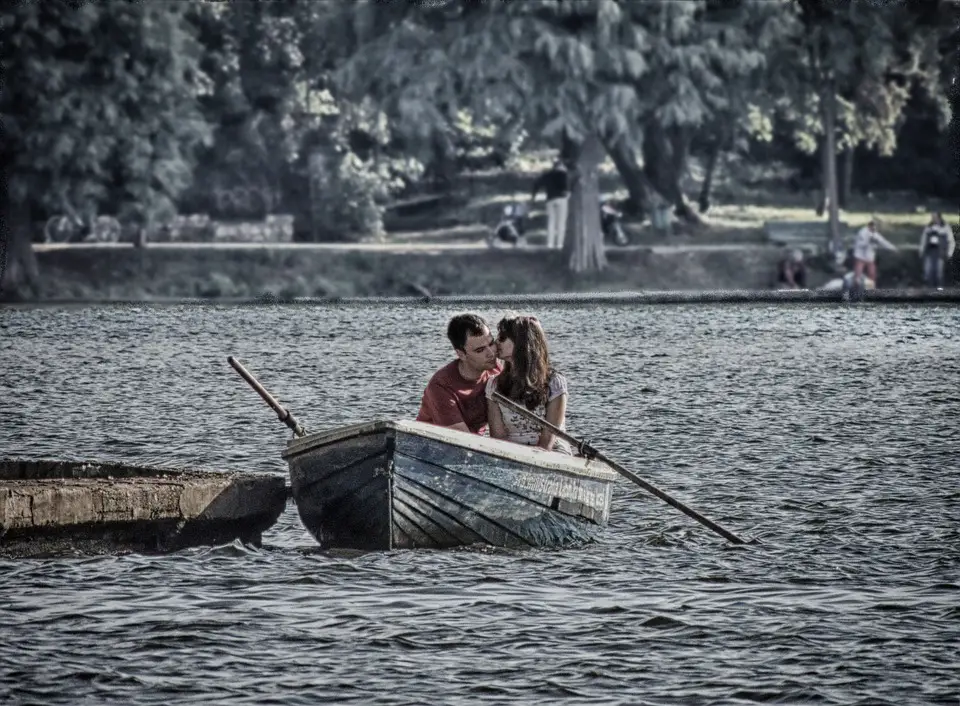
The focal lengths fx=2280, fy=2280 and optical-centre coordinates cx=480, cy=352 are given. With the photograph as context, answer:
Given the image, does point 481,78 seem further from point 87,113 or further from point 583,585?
point 583,585

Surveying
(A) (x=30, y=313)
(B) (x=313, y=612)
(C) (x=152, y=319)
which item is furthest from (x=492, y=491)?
(A) (x=30, y=313)

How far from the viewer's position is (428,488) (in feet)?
45.9

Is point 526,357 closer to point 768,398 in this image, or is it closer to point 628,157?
point 768,398

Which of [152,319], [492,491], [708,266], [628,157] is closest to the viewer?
[492,491]

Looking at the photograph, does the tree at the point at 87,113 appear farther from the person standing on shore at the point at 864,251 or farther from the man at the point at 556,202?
the person standing on shore at the point at 864,251

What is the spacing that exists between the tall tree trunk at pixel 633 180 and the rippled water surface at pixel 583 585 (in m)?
30.5

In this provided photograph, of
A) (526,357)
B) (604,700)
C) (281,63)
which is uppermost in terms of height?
(281,63)

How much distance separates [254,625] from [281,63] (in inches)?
1972

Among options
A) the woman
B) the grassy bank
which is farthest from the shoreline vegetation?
the woman

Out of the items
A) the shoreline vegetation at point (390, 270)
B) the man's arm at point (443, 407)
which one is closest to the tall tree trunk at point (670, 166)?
the shoreline vegetation at point (390, 270)

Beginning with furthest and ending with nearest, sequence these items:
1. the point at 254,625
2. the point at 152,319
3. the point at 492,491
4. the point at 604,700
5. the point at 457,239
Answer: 1. the point at 457,239
2. the point at 152,319
3. the point at 492,491
4. the point at 254,625
5. the point at 604,700

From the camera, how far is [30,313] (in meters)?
43.8

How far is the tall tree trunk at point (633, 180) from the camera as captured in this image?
56.9 m

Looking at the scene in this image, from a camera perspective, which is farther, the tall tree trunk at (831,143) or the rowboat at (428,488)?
the tall tree trunk at (831,143)
